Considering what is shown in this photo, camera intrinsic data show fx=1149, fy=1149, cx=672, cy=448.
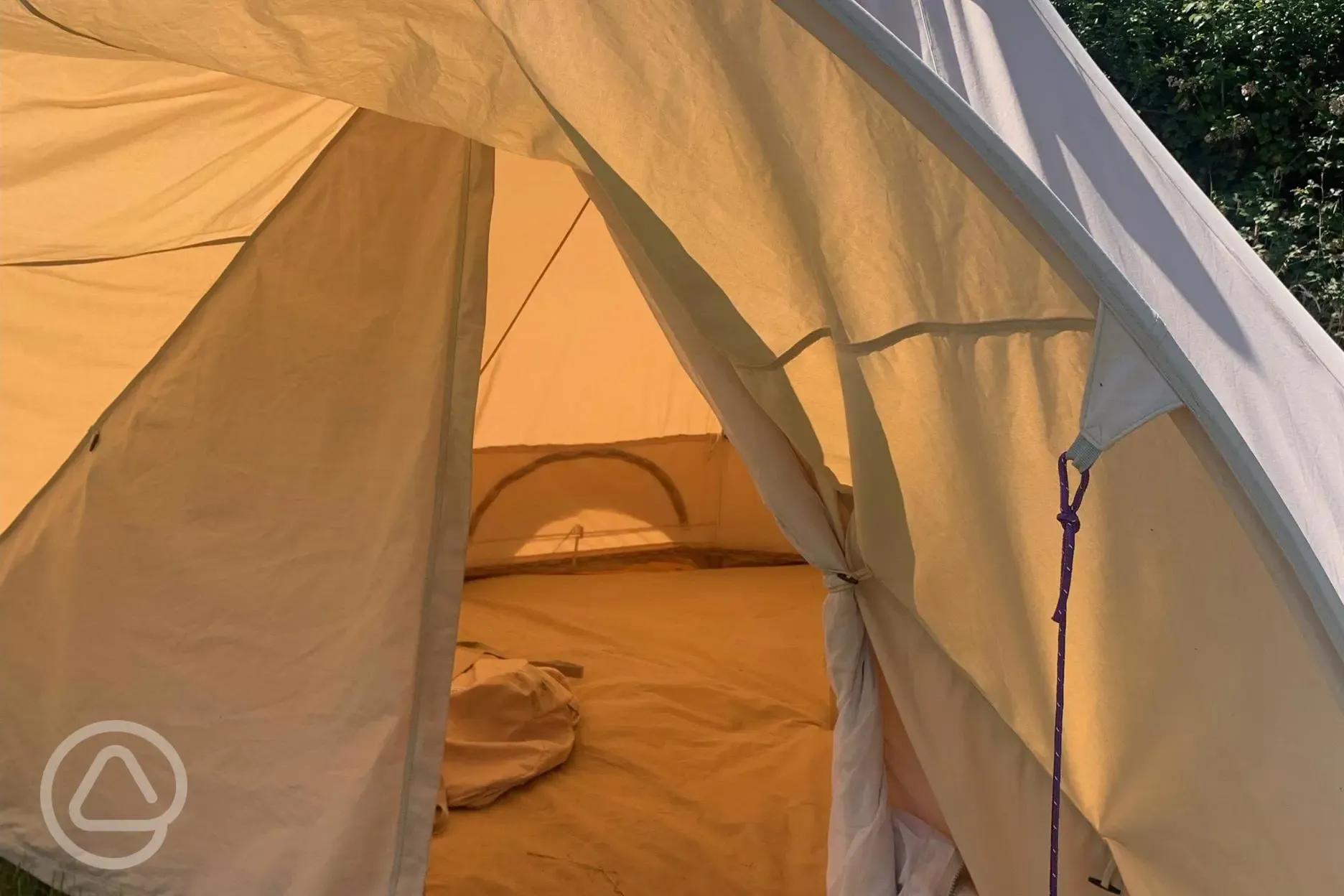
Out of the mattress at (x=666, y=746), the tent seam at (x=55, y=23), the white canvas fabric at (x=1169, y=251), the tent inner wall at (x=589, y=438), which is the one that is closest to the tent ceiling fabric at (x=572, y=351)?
the tent inner wall at (x=589, y=438)

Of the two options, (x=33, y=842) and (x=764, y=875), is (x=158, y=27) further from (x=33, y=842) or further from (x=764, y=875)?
(x=764, y=875)

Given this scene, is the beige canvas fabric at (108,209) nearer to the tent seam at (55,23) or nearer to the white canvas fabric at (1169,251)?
the tent seam at (55,23)

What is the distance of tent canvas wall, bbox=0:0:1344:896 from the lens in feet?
4.09

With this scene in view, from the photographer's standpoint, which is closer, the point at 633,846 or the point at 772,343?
the point at 772,343

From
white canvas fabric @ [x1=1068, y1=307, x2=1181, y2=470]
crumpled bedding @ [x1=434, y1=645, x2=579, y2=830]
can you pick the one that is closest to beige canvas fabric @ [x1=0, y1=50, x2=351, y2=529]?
crumpled bedding @ [x1=434, y1=645, x2=579, y2=830]

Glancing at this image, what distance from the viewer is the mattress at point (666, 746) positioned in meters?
2.03

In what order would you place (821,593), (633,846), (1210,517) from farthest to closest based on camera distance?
1. (821,593)
2. (633,846)
3. (1210,517)

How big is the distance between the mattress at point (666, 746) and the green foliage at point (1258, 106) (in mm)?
3165

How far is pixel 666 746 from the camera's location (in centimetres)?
248

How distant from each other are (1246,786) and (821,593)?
2.06 meters

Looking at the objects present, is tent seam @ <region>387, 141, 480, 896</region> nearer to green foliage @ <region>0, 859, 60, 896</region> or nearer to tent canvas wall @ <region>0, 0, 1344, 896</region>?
tent canvas wall @ <region>0, 0, 1344, 896</region>

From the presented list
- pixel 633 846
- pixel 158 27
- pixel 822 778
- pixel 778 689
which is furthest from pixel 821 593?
pixel 158 27

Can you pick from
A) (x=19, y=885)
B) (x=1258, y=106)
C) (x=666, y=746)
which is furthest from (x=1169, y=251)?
(x=1258, y=106)

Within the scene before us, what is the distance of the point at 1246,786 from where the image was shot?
132cm
